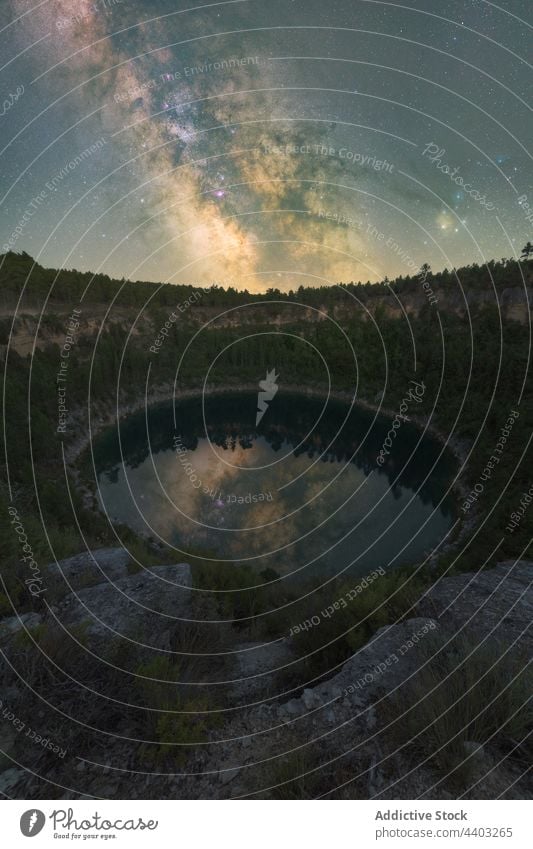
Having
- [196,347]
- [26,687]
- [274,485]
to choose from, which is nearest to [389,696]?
[26,687]

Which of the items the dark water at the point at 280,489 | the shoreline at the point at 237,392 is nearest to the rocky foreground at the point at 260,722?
the dark water at the point at 280,489

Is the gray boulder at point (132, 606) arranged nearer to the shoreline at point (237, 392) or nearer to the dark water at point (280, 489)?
the dark water at point (280, 489)

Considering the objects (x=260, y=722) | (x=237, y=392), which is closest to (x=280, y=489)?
(x=260, y=722)

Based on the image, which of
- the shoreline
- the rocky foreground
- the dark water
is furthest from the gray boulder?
the shoreline

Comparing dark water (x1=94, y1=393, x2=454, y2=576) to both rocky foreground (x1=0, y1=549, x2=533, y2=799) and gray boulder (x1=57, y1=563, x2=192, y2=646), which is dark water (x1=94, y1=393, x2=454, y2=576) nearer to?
gray boulder (x1=57, y1=563, x2=192, y2=646)

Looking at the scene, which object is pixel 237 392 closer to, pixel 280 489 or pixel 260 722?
pixel 280 489

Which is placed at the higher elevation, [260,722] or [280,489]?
[260,722]
